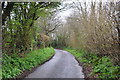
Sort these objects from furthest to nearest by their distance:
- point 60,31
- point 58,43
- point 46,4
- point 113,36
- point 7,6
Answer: point 58,43 → point 60,31 → point 46,4 → point 7,6 → point 113,36

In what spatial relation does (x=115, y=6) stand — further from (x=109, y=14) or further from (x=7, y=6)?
(x=7, y=6)

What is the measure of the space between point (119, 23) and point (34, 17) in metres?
7.26

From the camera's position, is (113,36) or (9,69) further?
(9,69)

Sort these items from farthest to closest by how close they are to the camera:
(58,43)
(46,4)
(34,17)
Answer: (58,43) → (34,17) → (46,4)

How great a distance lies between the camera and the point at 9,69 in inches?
254

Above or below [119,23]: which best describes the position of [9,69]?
below

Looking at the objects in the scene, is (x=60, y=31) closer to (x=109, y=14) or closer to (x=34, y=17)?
(x=34, y=17)

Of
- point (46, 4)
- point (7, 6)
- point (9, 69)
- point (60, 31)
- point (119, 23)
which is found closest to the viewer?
point (119, 23)

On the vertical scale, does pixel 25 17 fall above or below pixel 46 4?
below

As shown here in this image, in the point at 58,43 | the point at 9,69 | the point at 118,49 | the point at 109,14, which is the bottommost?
the point at 58,43

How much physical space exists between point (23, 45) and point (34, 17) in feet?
7.57

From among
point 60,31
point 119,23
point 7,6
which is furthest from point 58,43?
point 119,23

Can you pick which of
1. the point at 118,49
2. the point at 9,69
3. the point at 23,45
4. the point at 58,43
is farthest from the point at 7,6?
the point at 58,43

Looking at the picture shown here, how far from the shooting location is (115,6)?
17.8 feet
